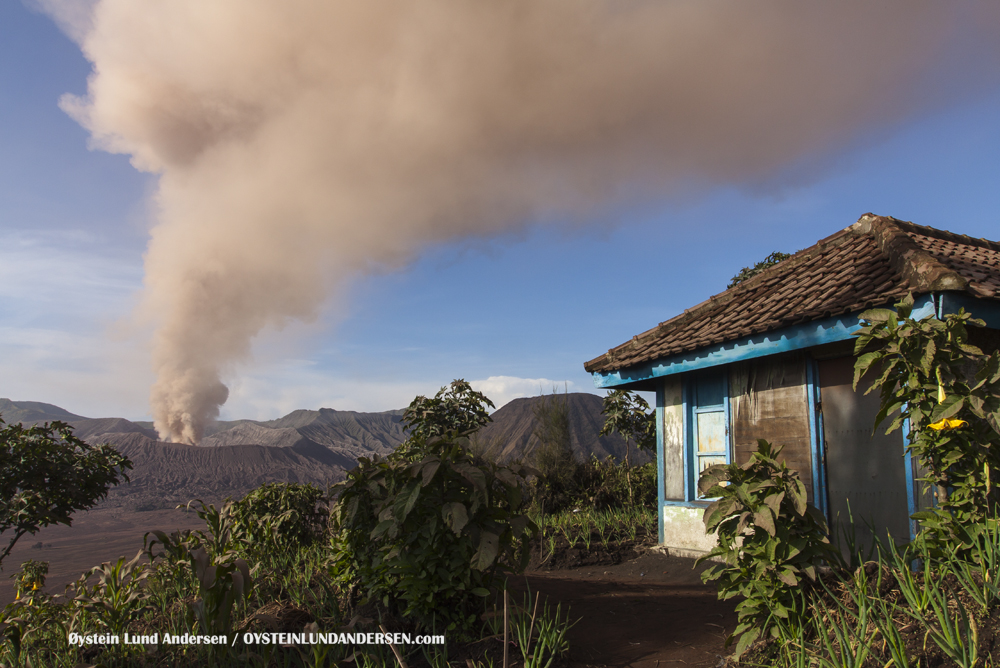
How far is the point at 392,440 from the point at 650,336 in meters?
99.8

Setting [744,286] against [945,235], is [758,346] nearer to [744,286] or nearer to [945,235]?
[744,286]

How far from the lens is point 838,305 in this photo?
5.61 metres

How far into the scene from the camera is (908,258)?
18.2 ft

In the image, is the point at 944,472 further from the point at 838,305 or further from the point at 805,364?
A: the point at 805,364

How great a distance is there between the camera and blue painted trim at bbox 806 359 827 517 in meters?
6.14

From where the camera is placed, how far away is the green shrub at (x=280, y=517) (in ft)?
22.3

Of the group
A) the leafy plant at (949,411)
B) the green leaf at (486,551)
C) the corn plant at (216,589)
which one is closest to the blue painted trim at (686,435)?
the leafy plant at (949,411)

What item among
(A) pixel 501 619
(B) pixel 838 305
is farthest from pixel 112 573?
(B) pixel 838 305

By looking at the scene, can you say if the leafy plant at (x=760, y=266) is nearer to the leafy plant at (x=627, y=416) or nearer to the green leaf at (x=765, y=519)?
the leafy plant at (x=627, y=416)

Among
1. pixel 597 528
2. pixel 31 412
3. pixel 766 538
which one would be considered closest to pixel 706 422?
pixel 597 528

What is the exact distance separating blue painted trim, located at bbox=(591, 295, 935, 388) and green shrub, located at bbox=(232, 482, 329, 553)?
452 cm

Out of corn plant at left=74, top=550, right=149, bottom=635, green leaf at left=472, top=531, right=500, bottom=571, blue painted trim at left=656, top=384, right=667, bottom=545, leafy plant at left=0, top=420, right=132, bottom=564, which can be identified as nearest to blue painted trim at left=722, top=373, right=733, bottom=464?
blue painted trim at left=656, top=384, right=667, bottom=545

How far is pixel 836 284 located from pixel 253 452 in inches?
2238

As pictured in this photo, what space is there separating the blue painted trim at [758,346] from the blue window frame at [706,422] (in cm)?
45
